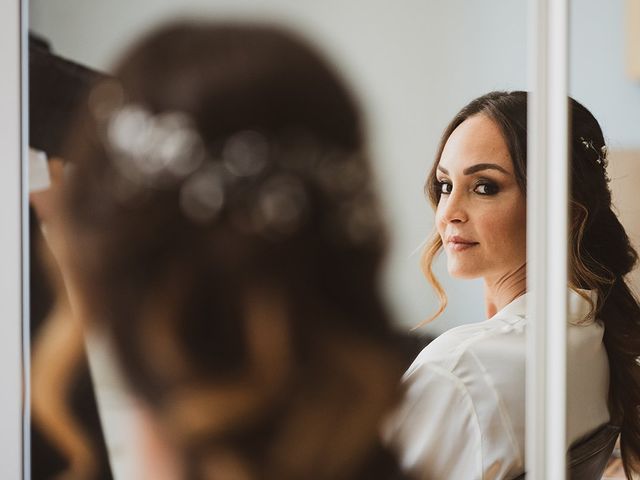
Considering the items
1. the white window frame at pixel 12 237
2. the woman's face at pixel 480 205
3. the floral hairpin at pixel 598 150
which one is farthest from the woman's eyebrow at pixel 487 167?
the white window frame at pixel 12 237

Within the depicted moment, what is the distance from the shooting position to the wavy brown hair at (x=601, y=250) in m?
0.97

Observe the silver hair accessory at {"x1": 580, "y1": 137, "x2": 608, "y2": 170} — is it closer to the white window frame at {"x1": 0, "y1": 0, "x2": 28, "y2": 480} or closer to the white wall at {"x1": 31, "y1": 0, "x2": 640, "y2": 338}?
the white wall at {"x1": 31, "y1": 0, "x2": 640, "y2": 338}

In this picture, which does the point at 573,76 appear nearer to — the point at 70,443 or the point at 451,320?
the point at 451,320

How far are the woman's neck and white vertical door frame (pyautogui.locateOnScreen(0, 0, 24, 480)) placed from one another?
0.71 metres

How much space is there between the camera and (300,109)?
1045 millimetres

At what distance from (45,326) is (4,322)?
0.07 metres

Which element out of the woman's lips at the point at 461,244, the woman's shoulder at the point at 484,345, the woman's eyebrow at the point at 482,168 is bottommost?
the woman's shoulder at the point at 484,345

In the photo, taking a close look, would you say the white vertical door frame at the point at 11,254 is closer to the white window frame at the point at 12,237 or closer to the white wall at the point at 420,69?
the white window frame at the point at 12,237

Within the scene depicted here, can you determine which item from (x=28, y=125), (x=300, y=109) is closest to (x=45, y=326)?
(x=28, y=125)

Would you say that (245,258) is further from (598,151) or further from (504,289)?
(598,151)

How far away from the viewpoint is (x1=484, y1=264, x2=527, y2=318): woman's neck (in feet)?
3.29

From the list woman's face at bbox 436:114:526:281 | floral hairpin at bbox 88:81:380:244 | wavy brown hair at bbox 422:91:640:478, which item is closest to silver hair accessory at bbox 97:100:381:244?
floral hairpin at bbox 88:81:380:244

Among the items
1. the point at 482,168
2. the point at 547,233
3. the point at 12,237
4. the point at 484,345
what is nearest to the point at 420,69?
the point at 482,168

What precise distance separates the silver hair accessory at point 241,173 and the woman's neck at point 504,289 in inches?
6.8
